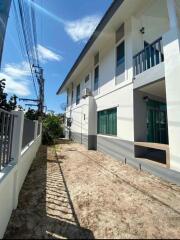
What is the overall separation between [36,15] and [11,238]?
6.58 metres

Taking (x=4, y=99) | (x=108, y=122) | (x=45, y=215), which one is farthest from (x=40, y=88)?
(x=45, y=215)

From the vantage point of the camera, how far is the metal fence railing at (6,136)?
8.01ft

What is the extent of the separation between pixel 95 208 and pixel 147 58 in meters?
5.63

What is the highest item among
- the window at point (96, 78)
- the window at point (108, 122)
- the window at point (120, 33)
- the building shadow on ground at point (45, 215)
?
the window at point (120, 33)

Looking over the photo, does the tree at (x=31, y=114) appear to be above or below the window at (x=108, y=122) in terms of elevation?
above

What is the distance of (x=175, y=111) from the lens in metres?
4.59

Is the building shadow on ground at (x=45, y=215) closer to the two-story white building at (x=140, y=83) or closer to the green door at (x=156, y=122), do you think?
the two-story white building at (x=140, y=83)

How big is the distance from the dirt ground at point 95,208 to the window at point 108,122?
347 cm

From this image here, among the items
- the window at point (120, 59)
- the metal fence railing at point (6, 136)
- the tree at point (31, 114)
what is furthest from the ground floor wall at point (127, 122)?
the tree at point (31, 114)

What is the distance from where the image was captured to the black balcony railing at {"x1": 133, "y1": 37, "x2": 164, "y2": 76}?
234 inches

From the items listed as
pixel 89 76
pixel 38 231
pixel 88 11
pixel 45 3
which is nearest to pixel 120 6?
pixel 88 11

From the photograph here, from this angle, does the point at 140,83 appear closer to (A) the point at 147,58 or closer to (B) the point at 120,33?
(A) the point at 147,58

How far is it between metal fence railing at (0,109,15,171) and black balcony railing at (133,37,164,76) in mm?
5238

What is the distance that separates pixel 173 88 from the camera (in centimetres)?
467
